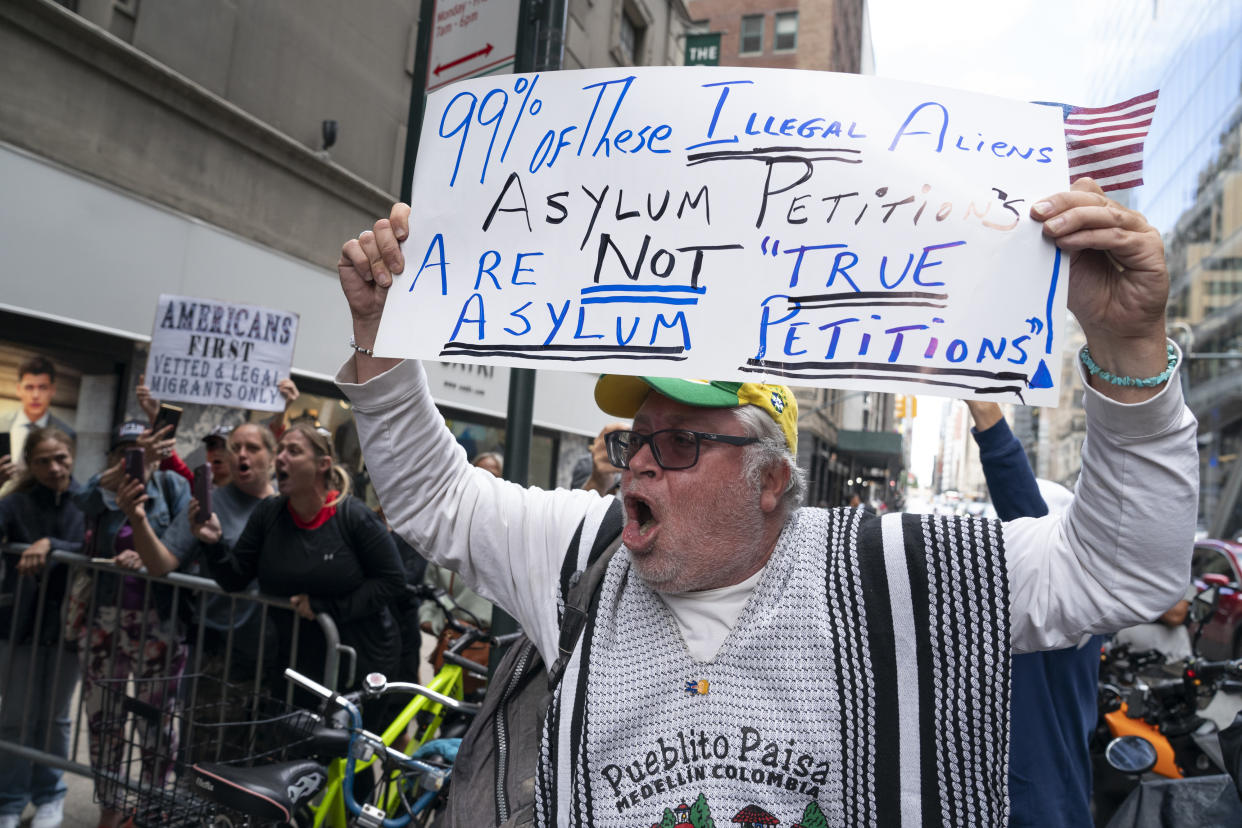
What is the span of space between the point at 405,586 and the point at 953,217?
3.11 meters

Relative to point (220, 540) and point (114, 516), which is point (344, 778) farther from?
point (114, 516)

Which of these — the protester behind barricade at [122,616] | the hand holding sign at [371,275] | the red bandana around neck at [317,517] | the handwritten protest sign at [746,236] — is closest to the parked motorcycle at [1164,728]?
the handwritten protest sign at [746,236]

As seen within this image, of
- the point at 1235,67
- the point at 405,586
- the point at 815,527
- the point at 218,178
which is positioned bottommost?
the point at 405,586

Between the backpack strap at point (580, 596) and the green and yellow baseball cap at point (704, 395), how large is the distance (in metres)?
0.27

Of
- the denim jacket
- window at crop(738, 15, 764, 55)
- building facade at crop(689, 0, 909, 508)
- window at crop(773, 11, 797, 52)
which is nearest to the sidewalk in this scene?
the denim jacket

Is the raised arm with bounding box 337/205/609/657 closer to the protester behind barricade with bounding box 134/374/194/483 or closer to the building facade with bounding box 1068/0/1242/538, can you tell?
the protester behind barricade with bounding box 134/374/194/483

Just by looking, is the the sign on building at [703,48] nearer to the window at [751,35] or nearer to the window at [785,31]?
the window at [785,31]

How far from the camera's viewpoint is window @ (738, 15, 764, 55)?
134ft

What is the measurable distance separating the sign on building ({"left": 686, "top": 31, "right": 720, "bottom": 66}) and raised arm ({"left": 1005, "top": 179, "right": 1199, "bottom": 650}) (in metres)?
17.5

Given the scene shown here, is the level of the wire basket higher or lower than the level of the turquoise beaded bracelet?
lower

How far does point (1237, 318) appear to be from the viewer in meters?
35.9

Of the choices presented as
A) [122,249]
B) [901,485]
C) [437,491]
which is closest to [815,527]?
[437,491]

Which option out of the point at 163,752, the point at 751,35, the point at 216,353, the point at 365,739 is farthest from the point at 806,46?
the point at 163,752

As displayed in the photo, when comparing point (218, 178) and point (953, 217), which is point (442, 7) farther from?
point (218, 178)
